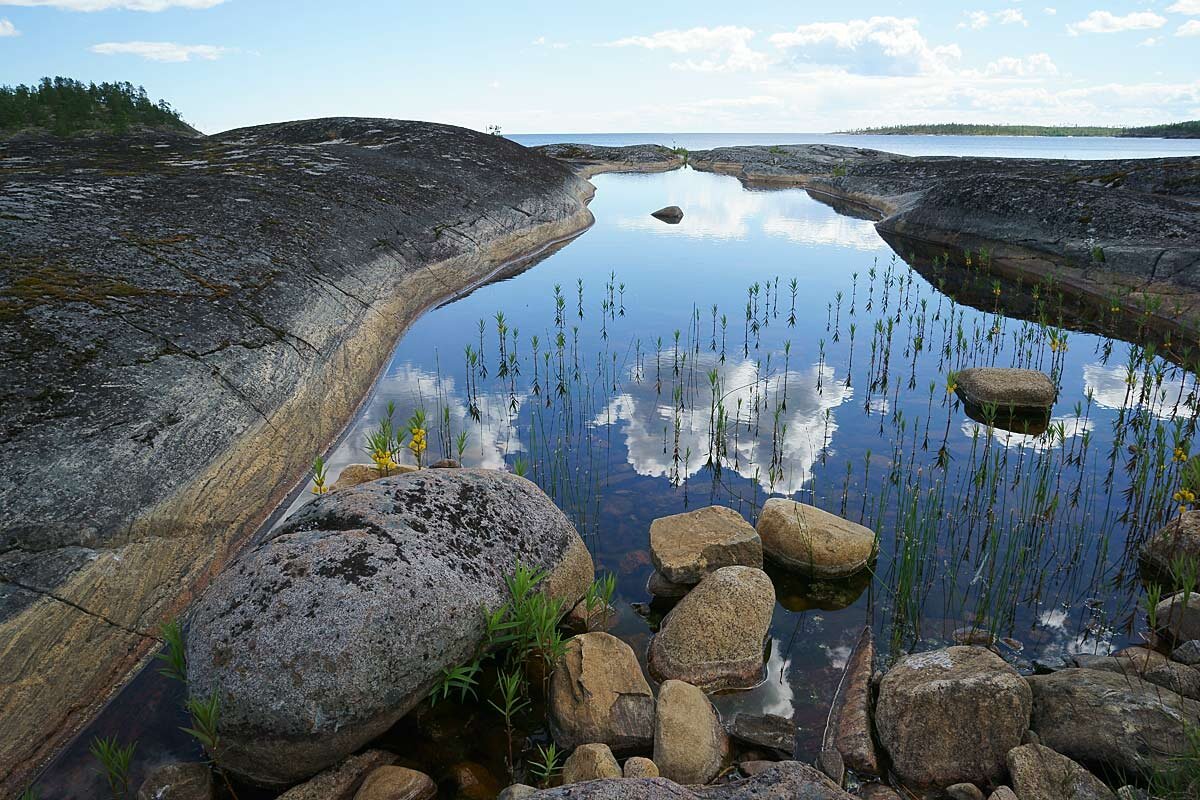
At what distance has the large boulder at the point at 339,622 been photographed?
4.45 metres

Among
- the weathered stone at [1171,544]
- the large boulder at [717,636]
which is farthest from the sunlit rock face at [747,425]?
the weathered stone at [1171,544]

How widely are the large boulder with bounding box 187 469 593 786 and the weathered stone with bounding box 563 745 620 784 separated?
42.1 inches

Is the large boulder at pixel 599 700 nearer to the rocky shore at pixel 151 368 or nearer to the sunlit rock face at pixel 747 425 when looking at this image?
the rocky shore at pixel 151 368

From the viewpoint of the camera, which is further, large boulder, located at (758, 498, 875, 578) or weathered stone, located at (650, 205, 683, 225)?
weathered stone, located at (650, 205, 683, 225)

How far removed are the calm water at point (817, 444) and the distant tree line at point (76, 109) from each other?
31349 millimetres

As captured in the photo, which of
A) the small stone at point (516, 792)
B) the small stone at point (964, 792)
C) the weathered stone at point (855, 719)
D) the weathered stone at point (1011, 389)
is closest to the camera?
the small stone at point (516, 792)

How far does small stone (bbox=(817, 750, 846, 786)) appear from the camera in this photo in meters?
4.75

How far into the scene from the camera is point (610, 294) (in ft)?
56.7

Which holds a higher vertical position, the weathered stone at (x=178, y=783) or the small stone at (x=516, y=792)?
the small stone at (x=516, y=792)

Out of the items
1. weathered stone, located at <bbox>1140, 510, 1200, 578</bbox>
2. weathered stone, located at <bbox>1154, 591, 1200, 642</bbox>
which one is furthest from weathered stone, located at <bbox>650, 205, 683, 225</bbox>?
weathered stone, located at <bbox>1154, 591, 1200, 642</bbox>

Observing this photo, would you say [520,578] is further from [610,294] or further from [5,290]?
[610,294]

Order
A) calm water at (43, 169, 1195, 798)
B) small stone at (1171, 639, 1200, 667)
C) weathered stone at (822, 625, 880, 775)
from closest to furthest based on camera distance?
weathered stone at (822, 625, 880, 775) < small stone at (1171, 639, 1200, 667) < calm water at (43, 169, 1195, 798)

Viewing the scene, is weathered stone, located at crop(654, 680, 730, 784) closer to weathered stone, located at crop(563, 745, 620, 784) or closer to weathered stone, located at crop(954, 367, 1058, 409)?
weathered stone, located at crop(563, 745, 620, 784)

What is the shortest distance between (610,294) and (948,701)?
13.4m
